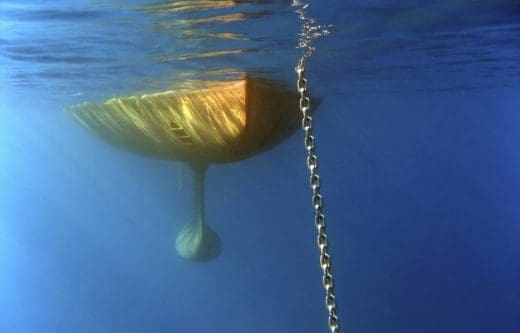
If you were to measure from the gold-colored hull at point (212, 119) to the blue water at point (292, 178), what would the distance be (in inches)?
21.1

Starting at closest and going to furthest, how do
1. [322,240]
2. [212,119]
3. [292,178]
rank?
[322,240], [212,119], [292,178]

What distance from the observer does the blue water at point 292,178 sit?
8.93 m

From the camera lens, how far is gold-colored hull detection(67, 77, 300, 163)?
10.8 m

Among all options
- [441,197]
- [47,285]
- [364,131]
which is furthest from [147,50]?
[47,285]

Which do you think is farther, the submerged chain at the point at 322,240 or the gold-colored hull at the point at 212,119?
the gold-colored hull at the point at 212,119

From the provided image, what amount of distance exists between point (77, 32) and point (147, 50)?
5.15 feet

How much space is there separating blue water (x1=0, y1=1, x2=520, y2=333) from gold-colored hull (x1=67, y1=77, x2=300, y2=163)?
537mm

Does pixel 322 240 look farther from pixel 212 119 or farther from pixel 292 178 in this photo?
pixel 292 178

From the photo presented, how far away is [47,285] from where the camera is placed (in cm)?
9206

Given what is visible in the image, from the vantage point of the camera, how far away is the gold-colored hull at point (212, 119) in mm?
10820

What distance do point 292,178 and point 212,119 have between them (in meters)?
44.7

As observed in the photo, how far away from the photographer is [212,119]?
10.9 metres

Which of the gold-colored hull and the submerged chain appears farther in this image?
the gold-colored hull

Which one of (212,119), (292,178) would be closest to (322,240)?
(212,119)
